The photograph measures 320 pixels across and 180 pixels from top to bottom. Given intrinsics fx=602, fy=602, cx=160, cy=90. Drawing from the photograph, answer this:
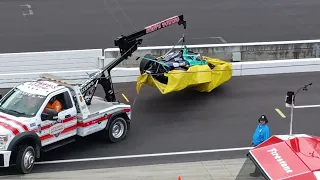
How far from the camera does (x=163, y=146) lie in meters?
15.6

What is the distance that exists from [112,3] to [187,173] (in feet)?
59.3

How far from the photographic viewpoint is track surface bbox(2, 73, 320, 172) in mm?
15211

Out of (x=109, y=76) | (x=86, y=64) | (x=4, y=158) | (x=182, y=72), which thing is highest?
(x=109, y=76)

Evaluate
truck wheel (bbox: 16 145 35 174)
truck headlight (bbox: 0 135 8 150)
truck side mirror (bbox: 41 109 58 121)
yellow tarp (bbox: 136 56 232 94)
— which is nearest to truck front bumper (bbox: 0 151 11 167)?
truck headlight (bbox: 0 135 8 150)

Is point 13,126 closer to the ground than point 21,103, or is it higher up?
closer to the ground

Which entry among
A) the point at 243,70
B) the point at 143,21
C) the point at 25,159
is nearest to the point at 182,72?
the point at 243,70

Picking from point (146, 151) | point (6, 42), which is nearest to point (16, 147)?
point (146, 151)

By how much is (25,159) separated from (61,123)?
129cm

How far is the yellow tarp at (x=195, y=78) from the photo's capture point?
695 inches

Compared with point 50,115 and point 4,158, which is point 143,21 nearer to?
point 50,115

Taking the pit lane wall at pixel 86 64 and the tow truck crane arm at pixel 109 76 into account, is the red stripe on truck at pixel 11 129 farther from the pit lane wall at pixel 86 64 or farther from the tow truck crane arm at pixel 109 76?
the pit lane wall at pixel 86 64

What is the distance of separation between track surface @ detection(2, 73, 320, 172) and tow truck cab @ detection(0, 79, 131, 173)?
0.56 meters

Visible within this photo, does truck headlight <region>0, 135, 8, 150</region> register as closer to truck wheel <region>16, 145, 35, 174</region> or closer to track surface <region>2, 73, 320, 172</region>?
truck wheel <region>16, 145, 35, 174</region>

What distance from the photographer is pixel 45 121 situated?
550 inches
